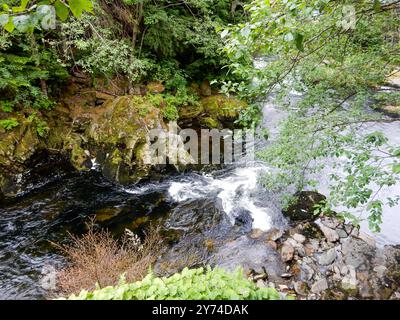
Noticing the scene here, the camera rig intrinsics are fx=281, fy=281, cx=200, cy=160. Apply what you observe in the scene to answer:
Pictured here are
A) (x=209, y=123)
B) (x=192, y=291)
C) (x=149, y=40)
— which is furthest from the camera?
(x=209, y=123)

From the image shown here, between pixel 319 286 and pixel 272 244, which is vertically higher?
pixel 272 244

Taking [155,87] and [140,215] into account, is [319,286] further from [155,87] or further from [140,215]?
[155,87]

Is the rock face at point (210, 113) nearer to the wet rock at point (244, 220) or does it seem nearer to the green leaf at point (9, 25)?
the wet rock at point (244, 220)

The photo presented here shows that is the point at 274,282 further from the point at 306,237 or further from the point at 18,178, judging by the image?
the point at 18,178

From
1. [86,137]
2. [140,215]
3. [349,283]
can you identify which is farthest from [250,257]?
[86,137]

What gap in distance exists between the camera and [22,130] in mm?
7992

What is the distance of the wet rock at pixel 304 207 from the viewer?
7.23 meters

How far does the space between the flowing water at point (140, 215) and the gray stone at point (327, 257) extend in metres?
1.18

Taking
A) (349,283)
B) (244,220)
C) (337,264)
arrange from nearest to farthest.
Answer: (349,283), (337,264), (244,220)

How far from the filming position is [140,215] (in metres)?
7.34

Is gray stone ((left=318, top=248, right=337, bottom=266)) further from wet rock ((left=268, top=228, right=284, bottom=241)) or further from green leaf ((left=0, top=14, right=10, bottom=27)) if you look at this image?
green leaf ((left=0, top=14, right=10, bottom=27))

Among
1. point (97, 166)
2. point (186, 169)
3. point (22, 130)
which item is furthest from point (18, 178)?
point (186, 169)

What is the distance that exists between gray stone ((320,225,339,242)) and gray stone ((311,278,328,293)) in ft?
4.21

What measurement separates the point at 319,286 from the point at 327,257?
854 millimetres
